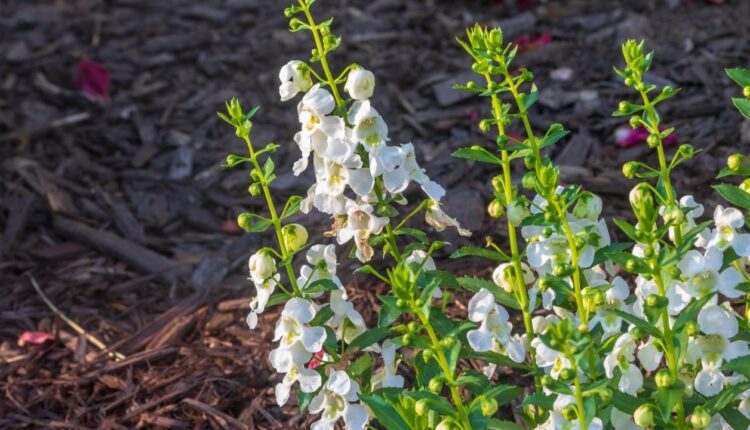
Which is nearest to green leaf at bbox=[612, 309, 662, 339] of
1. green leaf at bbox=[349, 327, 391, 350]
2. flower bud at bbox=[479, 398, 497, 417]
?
flower bud at bbox=[479, 398, 497, 417]

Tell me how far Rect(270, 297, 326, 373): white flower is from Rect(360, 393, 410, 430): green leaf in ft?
0.53

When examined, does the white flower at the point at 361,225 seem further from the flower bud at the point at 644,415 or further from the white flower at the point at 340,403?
the flower bud at the point at 644,415

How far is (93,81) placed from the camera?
18.5 feet

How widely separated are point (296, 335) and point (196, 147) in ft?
9.85

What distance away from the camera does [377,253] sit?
12.6 ft

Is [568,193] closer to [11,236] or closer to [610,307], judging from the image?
[610,307]

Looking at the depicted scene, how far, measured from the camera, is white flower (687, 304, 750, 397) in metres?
2.27

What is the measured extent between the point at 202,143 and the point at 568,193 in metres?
3.26

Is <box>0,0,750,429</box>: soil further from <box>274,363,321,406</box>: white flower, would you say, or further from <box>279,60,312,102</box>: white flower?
<box>279,60,312,102</box>: white flower

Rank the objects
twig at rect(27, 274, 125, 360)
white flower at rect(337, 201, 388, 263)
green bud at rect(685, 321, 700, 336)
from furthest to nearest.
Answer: twig at rect(27, 274, 125, 360) → white flower at rect(337, 201, 388, 263) → green bud at rect(685, 321, 700, 336)

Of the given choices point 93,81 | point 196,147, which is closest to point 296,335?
point 196,147

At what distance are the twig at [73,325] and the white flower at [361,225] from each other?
1538 millimetres

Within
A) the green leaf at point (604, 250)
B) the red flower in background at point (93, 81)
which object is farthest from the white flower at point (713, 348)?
the red flower in background at point (93, 81)

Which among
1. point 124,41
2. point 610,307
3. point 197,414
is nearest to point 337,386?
point 610,307
